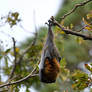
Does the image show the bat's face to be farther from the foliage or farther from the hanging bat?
the foliage

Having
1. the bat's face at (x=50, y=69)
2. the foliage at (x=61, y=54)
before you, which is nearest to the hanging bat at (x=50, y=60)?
the bat's face at (x=50, y=69)

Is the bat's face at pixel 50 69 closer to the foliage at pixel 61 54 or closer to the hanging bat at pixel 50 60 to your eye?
the hanging bat at pixel 50 60

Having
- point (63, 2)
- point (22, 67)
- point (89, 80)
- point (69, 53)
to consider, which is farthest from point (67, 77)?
point (63, 2)

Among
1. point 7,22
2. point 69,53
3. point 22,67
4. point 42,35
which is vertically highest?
point 7,22

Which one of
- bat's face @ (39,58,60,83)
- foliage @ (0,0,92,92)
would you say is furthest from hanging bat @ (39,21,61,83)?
foliage @ (0,0,92,92)

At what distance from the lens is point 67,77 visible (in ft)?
23.1

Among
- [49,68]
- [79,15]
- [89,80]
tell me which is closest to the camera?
[49,68]

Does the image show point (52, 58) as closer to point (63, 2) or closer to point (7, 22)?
point (7, 22)

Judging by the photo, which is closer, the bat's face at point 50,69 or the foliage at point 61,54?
the bat's face at point 50,69

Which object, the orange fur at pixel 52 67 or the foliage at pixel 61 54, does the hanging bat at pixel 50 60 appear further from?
the foliage at pixel 61 54

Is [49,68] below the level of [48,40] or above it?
below

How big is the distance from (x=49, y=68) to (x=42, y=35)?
4.50m

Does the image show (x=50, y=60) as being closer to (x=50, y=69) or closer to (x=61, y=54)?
(x=50, y=69)

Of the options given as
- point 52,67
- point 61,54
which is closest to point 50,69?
point 52,67
